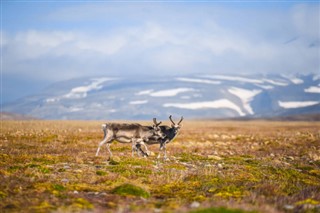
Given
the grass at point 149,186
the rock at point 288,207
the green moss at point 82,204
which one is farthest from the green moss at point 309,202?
the green moss at point 82,204

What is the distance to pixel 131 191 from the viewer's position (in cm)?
1642

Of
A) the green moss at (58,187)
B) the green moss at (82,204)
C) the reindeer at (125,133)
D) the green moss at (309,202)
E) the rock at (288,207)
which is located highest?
the reindeer at (125,133)

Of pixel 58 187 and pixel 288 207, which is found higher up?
pixel 58 187

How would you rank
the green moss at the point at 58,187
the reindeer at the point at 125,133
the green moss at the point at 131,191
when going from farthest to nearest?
1. the reindeer at the point at 125,133
2. the green moss at the point at 58,187
3. the green moss at the point at 131,191

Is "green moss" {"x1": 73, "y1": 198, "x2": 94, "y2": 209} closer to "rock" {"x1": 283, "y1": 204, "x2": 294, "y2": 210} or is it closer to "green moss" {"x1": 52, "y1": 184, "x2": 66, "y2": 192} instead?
"green moss" {"x1": 52, "y1": 184, "x2": 66, "y2": 192}

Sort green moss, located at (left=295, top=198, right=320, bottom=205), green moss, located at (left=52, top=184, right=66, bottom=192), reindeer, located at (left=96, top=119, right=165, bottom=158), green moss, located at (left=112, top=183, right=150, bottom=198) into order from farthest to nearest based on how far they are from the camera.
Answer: reindeer, located at (left=96, top=119, right=165, bottom=158)
green moss, located at (left=52, top=184, right=66, bottom=192)
green moss, located at (left=112, top=183, right=150, bottom=198)
green moss, located at (left=295, top=198, right=320, bottom=205)

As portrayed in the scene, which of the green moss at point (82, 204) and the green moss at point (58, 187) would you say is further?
the green moss at point (58, 187)

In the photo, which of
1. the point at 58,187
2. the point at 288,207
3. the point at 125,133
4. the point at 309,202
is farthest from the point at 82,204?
the point at 125,133

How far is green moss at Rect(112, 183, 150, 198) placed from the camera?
53.6ft

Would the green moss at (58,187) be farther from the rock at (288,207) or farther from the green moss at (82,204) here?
the rock at (288,207)

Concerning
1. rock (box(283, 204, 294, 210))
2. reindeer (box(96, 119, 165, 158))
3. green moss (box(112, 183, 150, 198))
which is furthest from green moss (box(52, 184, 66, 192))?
reindeer (box(96, 119, 165, 158))

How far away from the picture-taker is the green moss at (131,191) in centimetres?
1634

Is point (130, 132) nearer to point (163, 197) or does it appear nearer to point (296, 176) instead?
point (296, 176)

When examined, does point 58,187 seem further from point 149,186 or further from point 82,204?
point 149,186
